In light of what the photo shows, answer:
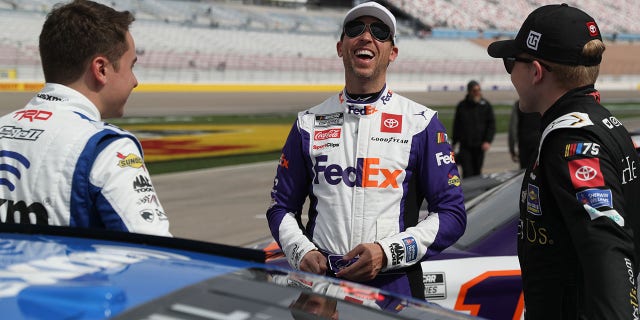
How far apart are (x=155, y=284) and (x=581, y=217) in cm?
109

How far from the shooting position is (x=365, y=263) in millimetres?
2652

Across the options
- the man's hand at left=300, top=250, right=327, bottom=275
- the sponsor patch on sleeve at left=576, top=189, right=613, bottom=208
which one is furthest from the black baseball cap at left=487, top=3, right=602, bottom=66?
the man's hand at left=300, top=250, right=327, bottom=275

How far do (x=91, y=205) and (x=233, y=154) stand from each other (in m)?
13.1

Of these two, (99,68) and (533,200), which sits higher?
(99,68)

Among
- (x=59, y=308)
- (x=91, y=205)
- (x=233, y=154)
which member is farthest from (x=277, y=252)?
(x=233, y=154)

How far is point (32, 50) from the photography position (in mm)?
36969

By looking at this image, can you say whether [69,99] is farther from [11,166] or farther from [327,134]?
[327,134]

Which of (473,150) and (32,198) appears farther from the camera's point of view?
(473,150)

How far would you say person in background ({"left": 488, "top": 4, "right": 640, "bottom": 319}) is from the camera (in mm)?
1940

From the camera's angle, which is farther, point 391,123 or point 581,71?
point 391,123

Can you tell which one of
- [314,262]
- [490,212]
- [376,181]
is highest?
[376,181]

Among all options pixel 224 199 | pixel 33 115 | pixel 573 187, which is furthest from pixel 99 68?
pixel 224 199

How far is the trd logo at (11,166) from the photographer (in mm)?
2104

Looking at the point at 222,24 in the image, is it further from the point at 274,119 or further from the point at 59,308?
the point at 59,308
